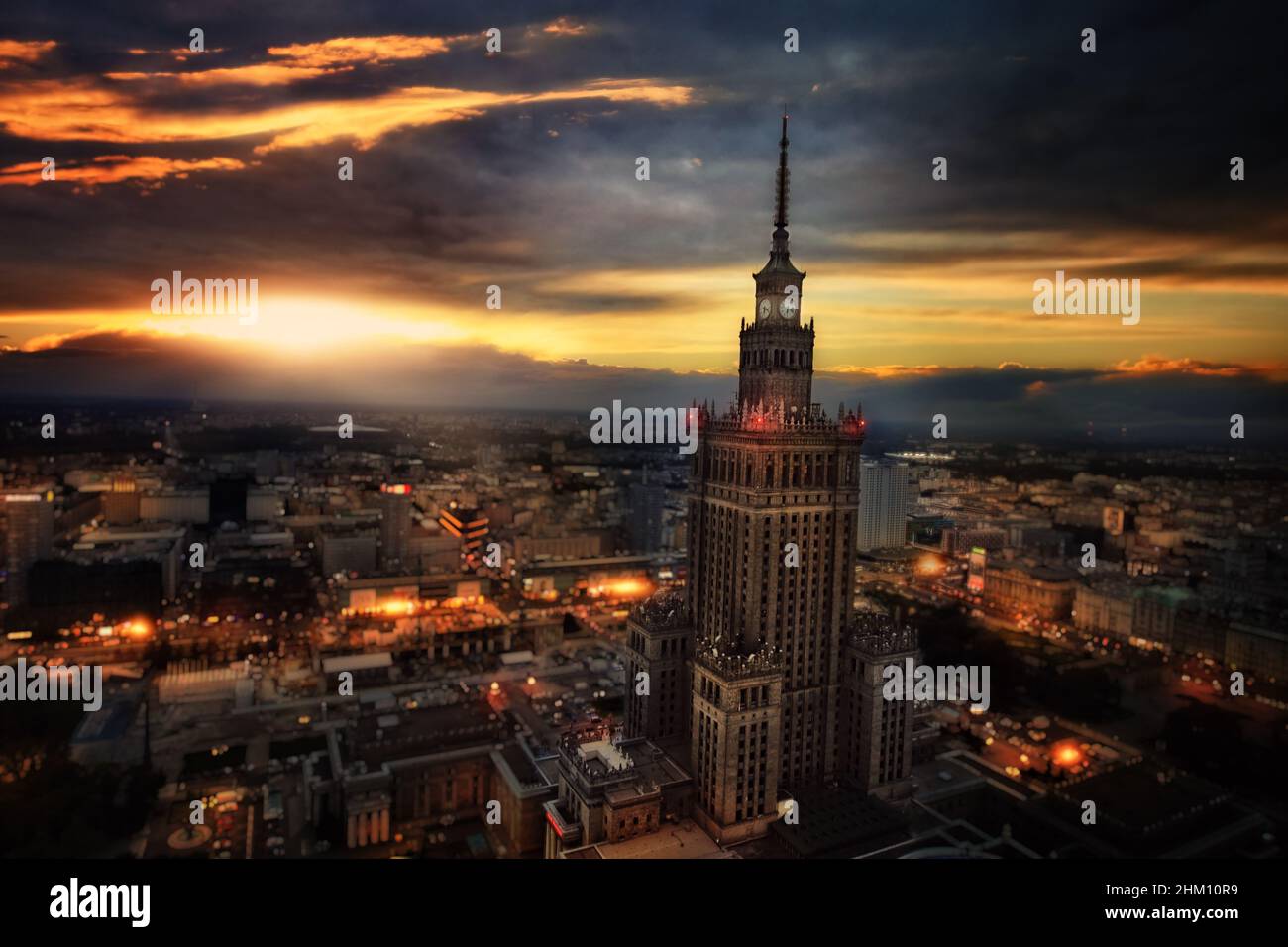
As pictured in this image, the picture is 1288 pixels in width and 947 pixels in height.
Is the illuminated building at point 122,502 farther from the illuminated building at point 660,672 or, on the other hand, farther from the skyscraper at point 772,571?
the skyscraper at point 772,571

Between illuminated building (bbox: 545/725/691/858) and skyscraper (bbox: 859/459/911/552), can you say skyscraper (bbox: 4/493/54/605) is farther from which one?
skyscraper (bbox: 859/459/911/552)

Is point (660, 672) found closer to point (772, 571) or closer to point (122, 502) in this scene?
point (772, 571)

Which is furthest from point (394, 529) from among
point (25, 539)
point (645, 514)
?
point (25, 539)

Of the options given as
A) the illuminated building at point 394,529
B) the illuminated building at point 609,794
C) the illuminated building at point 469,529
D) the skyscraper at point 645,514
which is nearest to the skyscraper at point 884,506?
the illuminated building at point 609,794

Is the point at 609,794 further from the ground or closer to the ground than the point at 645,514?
closer to the ground
